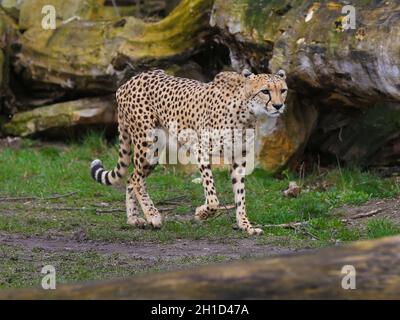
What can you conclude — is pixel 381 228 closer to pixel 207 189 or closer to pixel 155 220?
pixel 207 189

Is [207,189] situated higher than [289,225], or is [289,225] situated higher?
[207,189]

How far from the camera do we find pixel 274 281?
3.21 metres

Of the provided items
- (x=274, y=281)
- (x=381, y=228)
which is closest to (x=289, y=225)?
(x=381, y=228)

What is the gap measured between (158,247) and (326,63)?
7.27 ft

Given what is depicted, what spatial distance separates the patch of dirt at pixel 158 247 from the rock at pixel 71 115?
149 inches

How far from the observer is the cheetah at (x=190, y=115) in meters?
7.36

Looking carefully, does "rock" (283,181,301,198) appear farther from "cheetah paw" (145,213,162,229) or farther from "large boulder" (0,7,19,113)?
"large boulder" (0,7,19,113)

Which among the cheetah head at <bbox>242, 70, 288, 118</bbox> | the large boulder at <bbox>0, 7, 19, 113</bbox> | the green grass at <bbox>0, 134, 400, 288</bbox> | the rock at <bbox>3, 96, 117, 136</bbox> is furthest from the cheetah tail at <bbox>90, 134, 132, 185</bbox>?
the large boulder at <bbox>0, 7, 19, 113</bbox>

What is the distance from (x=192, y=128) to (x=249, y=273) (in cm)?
463

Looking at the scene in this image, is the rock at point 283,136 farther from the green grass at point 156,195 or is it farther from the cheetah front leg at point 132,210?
the cheetah front leg at point 132,210

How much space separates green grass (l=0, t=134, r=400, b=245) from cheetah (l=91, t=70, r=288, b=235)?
23 centimetres

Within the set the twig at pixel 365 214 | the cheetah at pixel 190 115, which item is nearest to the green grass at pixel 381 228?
the twig at pixel 365 214

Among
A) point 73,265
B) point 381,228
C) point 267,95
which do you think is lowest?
point 73,265

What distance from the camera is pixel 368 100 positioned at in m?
8.41
